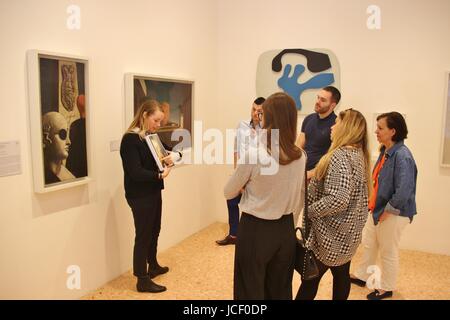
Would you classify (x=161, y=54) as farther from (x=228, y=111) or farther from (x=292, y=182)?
(x=292, y=182)

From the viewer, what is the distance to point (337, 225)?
A: 7.88ft

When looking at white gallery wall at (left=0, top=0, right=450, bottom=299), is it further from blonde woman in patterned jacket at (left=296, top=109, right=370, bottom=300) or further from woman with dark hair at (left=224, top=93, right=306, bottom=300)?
blonde woman in patterned jacket at (left=296, top=109, right=370, bottom=300)

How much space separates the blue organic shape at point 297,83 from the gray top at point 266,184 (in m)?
2.79

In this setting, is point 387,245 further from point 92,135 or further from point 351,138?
point 92,135

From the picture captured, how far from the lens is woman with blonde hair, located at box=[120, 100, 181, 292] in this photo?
10.5 feet

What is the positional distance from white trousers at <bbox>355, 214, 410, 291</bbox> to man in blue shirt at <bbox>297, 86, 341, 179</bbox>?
2.73 feet

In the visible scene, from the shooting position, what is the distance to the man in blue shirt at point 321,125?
3.87m

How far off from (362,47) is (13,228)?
3936mm

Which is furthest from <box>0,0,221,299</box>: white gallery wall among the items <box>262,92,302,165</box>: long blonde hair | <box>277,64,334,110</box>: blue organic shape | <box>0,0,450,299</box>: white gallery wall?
<box>262,92,302,165</box>: long blonde hair

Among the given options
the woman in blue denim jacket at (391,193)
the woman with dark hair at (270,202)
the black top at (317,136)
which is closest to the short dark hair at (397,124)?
the woman in blue denim jacket at (391,193)

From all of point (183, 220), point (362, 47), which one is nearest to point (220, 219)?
point (183, 220)

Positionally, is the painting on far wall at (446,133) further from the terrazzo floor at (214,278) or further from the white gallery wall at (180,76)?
the terrazzo floor at (214,278)

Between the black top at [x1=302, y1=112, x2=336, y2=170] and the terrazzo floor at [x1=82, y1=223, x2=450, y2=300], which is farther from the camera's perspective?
the black top at [x1=302, y1=112, x2=336, y2=170]

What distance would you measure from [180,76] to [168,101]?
0.39 m
